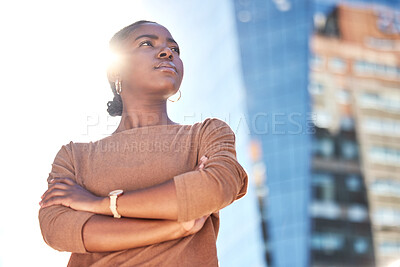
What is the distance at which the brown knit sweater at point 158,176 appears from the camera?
2756mm

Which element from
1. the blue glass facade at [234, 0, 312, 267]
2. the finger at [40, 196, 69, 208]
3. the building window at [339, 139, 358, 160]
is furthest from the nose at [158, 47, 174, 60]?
the building window at [339, 139, 358, 160]

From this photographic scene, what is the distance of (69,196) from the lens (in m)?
2.95

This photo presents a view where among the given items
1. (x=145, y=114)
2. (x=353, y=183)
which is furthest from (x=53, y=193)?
(x=353, y=183)

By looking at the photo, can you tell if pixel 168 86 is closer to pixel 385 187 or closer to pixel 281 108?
pixel 281 108

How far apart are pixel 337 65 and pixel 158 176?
55.9m

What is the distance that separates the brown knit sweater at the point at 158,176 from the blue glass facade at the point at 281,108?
44.4 m

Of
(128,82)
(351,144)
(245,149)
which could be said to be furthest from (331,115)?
(128,82)

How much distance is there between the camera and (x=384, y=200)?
5253 cm

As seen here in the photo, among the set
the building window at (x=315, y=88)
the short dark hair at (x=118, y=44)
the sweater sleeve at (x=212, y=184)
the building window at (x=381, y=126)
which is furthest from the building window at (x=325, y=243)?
the sweater sleeve at (x=212, y=184)

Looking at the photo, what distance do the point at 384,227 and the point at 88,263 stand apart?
51.7 m

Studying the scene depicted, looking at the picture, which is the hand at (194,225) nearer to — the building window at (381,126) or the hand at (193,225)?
the hand at (193,225)

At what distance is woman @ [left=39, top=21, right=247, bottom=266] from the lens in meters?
2.76

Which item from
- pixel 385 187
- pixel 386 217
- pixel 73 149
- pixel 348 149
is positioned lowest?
pixel 73 149

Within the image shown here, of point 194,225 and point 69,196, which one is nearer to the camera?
point 194,225
